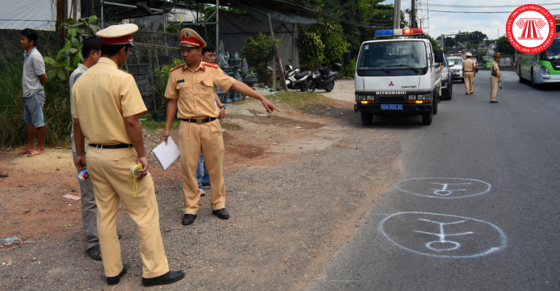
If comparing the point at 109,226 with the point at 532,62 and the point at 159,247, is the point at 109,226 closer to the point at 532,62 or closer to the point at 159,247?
the point at 159,247

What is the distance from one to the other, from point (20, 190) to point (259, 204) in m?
3.08

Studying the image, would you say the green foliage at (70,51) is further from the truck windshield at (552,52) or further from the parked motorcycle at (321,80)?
the truck windshield at (552,52)

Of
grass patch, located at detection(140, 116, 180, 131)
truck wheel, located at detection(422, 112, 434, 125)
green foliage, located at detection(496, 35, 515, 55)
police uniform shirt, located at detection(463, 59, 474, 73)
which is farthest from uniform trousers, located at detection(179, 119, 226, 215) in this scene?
green foliage, located at detection(496, 35, 515, 55)

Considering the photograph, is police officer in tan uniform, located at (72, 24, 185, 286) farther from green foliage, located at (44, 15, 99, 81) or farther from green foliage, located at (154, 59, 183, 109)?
green foliage, located at (154, 59, 183, 109)

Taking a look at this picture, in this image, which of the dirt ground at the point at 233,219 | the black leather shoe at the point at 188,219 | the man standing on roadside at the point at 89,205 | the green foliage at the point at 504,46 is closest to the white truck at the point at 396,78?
the dirt ground at the point at 233,219

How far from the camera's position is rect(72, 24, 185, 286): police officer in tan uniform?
131 inches

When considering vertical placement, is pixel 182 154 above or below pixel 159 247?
above

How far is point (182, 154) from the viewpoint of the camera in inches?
197

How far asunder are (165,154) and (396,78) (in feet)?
26.0

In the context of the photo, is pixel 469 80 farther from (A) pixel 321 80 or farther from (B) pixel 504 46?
(B) pixel 504 46

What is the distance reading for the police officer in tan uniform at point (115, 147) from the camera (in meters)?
3.34

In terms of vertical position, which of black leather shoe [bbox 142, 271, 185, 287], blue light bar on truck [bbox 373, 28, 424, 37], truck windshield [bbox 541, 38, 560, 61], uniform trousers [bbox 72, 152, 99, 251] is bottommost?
black leather shoe [bbox 142, 271, 185, 287]

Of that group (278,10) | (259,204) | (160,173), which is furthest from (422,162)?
(278,10)

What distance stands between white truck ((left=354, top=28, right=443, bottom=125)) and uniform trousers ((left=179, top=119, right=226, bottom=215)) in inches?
282
